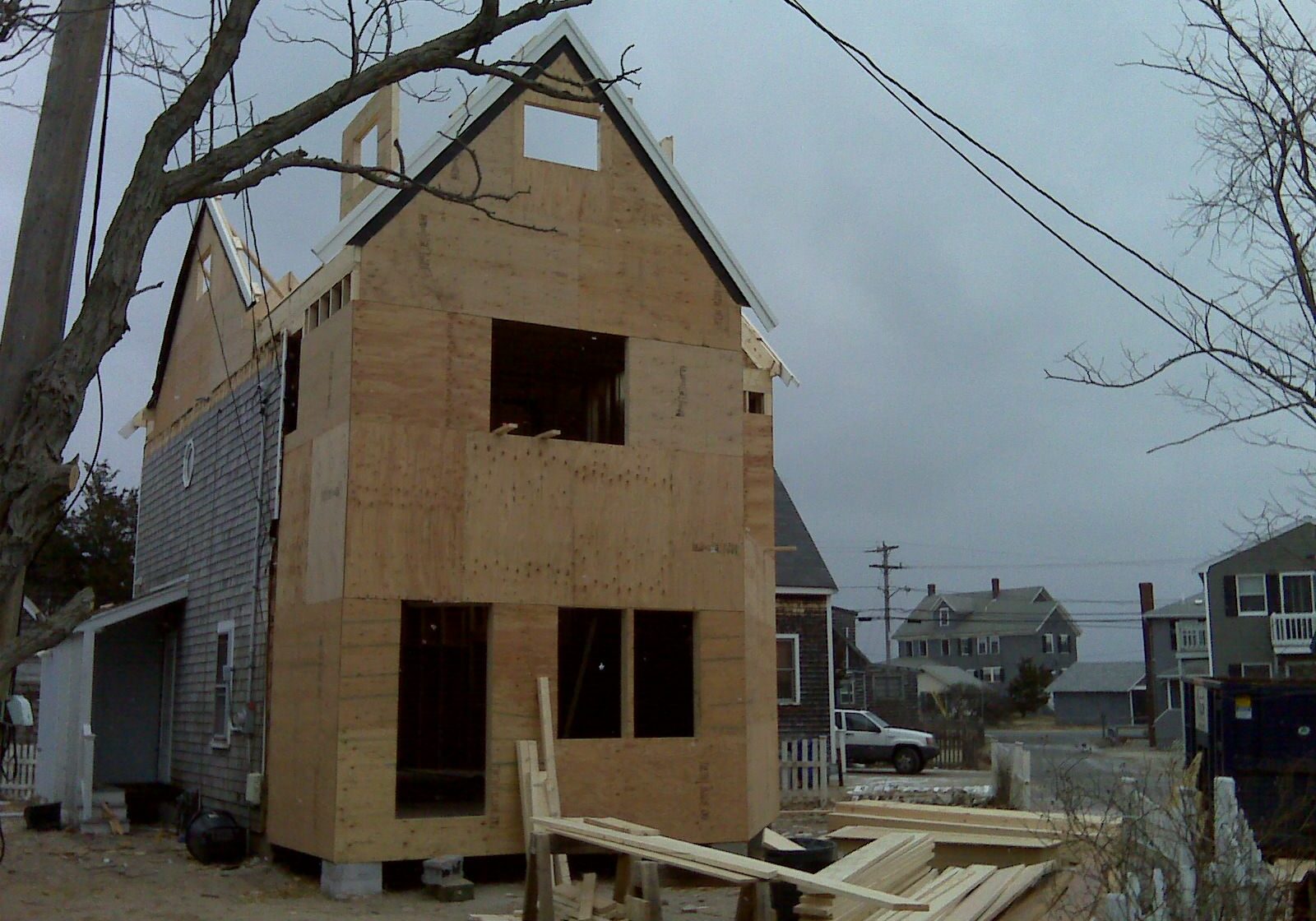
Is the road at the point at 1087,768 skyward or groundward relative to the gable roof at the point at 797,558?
groundward

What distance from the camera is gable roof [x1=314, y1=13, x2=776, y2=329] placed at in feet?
40.3

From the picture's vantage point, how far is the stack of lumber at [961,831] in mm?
12148

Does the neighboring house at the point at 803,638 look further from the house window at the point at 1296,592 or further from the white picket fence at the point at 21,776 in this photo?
the house window at the point at 1296,592

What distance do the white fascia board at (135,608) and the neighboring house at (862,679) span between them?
2311 centimetres

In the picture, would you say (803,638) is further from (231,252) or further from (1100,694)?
(1100,694)

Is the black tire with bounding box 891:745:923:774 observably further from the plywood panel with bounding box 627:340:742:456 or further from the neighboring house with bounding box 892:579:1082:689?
the neighboring house with bounding box 892:579:1082:689

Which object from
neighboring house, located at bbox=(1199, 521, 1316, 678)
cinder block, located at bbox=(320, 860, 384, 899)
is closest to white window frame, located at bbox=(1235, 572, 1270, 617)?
neighboring house, located at bbox=(1199, 521, 1316, 678)

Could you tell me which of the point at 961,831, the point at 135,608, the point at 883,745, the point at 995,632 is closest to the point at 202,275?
the point at 135,608

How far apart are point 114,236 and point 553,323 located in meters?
8.05

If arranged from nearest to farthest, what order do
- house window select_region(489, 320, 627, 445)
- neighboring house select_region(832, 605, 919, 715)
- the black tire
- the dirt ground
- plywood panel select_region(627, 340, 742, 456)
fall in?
1. the dirt ground
2. plywood panel select_region(627, 340, 742, 456)
3. house window select_region(489, 320, 627, 445)
4. the black tire
5. neighboring house select_region(832, 605, 919, 715)

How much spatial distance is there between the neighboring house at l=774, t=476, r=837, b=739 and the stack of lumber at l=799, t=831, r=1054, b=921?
15317 millimetres

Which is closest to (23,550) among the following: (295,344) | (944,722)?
(295,344)

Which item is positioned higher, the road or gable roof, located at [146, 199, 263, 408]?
gable roof, located at [146, 199, 263, 408]

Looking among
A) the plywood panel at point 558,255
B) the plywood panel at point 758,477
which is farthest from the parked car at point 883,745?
the plywood panel at point 558,255
